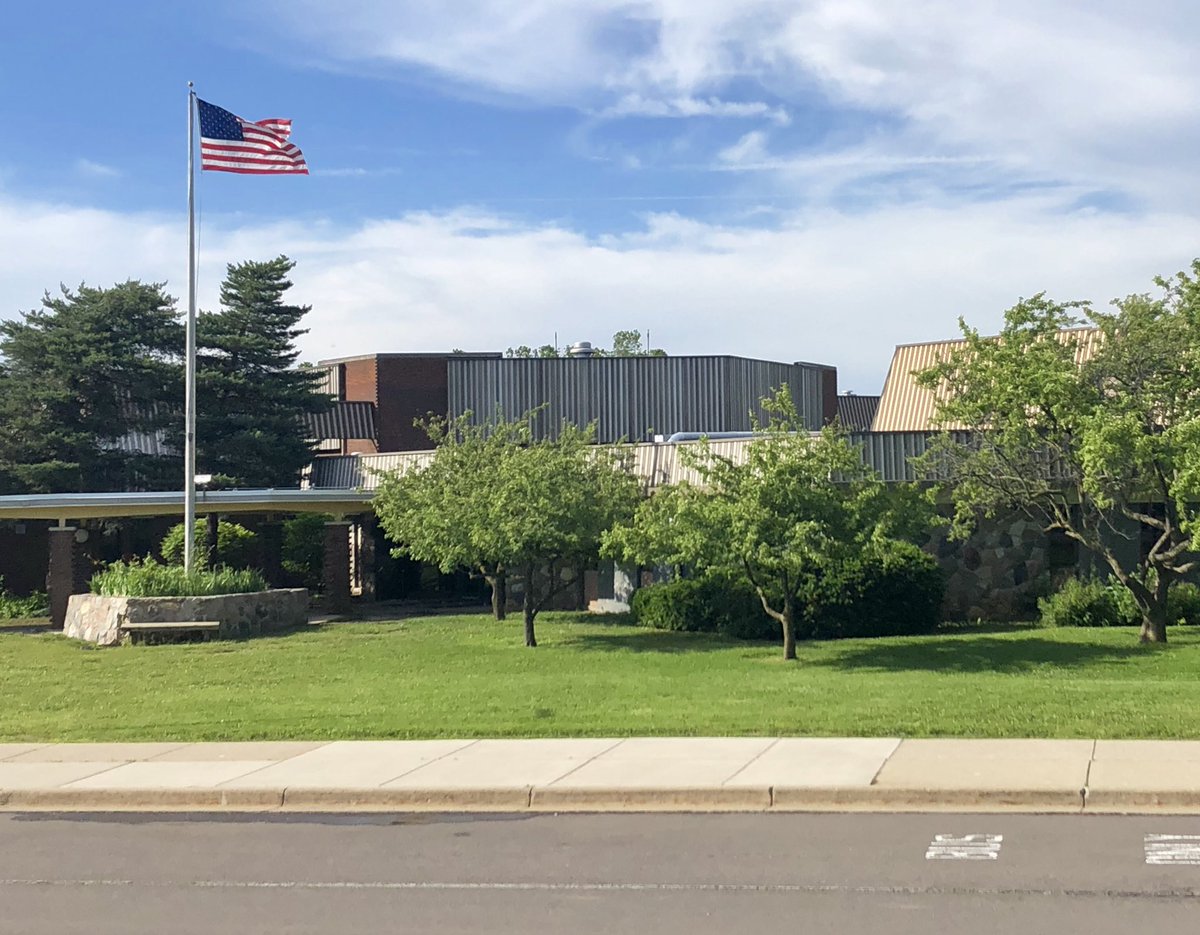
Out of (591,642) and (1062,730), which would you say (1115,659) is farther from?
(591,642)

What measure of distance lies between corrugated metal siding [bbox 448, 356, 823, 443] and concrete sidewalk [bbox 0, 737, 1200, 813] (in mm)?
31356

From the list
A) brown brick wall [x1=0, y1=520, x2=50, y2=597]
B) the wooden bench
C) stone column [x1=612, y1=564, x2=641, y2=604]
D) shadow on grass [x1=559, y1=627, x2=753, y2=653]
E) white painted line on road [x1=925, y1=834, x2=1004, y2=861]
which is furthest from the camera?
brown brick wall [x1=0, y1=520, x2=50, y2=597]

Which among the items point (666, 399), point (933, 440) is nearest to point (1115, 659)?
point (933, 440)

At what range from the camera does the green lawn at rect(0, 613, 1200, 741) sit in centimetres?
1423

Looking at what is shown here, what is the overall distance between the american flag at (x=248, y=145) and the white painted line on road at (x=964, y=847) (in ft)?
64.7

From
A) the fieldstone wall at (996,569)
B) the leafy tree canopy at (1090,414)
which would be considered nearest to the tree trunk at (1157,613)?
the leafy tree canopy at (1090,414)

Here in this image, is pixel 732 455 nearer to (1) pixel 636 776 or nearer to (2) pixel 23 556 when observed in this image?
(1) pixel 636 776

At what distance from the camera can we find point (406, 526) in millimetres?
23328

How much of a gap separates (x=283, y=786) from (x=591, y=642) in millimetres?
11023

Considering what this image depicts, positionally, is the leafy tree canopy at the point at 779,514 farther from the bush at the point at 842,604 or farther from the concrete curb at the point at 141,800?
the concrete curb at the point at 141,800

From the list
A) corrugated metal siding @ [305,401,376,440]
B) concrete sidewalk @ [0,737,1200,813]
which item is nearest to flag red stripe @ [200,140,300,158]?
concrete sidewalk @ [0,737,1200,813]

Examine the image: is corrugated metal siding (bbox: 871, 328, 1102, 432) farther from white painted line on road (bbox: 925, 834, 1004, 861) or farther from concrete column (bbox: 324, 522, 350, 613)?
white painted line on road (bbox: 925, 834, 1004, 861)

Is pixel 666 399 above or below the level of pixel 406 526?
above

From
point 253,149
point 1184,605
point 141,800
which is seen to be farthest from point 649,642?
point 253,149
